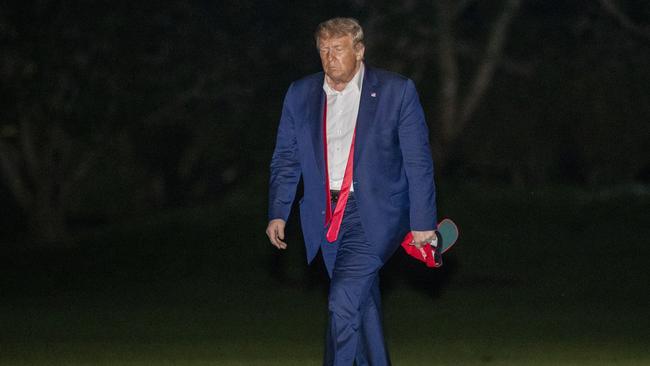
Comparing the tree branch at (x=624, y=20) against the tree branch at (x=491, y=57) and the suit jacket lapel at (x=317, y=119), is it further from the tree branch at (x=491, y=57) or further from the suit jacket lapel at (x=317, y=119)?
the suit jacket lapel at (x=317, y=119)

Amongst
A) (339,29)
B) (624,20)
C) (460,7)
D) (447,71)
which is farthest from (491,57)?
(339,29)

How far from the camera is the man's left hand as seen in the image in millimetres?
7223

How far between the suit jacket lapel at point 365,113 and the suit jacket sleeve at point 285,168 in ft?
1.33

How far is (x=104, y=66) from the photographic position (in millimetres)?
25047

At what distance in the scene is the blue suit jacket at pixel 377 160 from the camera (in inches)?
284

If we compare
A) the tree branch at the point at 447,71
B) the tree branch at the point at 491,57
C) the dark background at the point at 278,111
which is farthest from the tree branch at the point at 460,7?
the tree branch at the point at 491,57

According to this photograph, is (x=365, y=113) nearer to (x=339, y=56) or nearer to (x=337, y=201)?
(x=339, y=56)

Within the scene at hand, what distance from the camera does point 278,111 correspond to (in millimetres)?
30391

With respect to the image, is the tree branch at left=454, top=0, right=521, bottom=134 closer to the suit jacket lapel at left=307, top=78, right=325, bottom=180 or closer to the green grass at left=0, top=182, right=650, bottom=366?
the green grass at left=0, top=182, right=650, bottom=366

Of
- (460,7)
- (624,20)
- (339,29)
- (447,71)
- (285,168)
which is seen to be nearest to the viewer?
(339,29)

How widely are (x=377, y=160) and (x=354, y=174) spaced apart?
0.42 ft

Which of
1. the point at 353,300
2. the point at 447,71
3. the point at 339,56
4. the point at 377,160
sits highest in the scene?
the point at 339,56

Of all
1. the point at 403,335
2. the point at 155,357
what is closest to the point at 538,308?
the point at 403,335

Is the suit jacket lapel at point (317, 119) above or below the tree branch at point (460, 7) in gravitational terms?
above
